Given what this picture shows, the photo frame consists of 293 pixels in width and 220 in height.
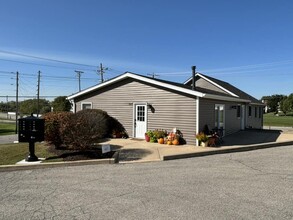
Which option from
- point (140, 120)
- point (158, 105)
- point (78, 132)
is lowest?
point (78, 132)

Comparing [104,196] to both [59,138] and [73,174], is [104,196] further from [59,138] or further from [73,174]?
[59,138]

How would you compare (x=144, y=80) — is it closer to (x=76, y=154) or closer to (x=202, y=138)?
(x=202, y=138)

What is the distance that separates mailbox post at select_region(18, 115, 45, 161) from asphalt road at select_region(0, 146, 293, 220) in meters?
1.42

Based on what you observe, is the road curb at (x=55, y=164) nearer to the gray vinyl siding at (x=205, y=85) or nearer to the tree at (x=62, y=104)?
the gray vinyl siding at (x=205, y=85)

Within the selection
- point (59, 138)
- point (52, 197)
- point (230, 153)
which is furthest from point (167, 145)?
point (52, 197)

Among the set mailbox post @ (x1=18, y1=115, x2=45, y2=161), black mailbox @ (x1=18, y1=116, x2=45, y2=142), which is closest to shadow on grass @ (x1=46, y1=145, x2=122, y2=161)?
mailbox post @ (x1=18, y1=115, x2=45, y2=161)

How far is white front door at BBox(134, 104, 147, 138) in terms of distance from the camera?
1492cm

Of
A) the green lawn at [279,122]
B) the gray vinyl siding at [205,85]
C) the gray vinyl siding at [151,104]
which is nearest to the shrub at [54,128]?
the gray vinyl siding at [151,104]

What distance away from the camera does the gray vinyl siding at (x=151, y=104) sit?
13195mm

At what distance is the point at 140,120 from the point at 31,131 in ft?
22.7

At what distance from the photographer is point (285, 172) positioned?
7824 mm

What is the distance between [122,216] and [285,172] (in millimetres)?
5413

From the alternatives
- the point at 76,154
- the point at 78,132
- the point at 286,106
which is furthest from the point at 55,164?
the point at 286,106

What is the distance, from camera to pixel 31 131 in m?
9.18
